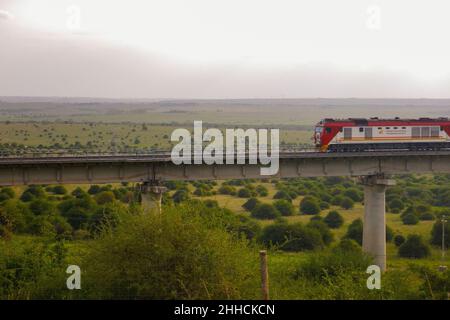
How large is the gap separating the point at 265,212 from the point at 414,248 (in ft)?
61.4

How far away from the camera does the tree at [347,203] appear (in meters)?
71.7

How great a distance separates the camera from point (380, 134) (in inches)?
2019

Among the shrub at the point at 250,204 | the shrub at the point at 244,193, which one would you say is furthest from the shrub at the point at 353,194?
the shrub at the point at 250,204

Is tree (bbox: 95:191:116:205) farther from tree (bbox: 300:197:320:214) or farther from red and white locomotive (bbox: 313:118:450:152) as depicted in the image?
red and white locomotive (bbox: 313:118:450:152)

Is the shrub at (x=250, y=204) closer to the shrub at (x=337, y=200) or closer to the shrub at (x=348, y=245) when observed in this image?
the shrub at (x=337, y=200)

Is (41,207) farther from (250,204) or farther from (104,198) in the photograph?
(250,204)

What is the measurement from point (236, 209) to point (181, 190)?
1280cm

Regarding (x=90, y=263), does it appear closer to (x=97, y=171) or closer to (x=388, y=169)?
(x=97, y=171)

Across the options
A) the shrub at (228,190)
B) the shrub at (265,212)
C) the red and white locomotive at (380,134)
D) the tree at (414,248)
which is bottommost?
the tree at (414,248)

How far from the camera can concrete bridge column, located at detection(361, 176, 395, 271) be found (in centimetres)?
4362

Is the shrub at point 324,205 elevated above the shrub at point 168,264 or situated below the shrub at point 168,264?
below

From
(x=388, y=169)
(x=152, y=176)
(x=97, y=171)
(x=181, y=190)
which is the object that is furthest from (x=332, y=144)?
(x=181, y=190)

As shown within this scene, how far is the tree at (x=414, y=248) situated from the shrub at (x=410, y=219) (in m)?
12.2

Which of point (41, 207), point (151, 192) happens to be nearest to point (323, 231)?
point (151, 192)
